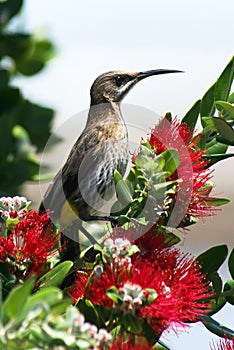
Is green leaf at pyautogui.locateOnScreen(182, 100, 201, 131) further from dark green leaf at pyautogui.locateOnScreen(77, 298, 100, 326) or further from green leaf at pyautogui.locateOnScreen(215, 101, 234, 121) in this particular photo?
dark green leaf at pyautogui.locateOnScreen(77, 298, 100, 326)

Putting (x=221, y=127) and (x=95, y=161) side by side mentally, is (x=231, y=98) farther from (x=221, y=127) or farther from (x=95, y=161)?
(x=95, y=161)

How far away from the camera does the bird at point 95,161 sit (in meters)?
2.22

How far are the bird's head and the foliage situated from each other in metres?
1.28

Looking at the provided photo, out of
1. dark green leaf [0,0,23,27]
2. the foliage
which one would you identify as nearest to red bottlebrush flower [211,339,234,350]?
the foliage

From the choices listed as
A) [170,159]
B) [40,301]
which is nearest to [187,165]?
[170,159]

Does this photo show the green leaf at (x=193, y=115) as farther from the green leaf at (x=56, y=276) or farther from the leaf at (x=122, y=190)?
the green leaf at (x=56, y=276)

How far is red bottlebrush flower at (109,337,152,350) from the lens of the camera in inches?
47.2

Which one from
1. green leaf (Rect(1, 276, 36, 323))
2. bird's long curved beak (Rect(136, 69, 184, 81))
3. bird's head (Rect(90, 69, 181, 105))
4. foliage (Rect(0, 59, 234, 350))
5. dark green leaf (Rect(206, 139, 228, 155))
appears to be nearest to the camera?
green leaf (Rect(1, 276, 36, 323))

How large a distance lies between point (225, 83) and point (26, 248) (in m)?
0.58

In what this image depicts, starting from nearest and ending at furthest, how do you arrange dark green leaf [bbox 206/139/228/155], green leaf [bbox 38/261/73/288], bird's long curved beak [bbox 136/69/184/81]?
1. green leaf [bbox 38/261/73/288]
2. dark green leaf [bbox 206/139/228/155]
3. bird's long curved beak [bbox 136/69/184/81]

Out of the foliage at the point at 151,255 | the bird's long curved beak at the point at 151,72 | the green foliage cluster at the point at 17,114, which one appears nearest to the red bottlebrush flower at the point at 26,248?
the foliage at the point at 151,255

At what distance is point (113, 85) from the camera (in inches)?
122

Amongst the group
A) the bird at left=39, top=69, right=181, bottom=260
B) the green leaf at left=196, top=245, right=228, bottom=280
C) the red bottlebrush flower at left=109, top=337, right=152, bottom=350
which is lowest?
the bird at left=39, top=69, right=181, bottom=260

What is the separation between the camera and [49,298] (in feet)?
3.14
